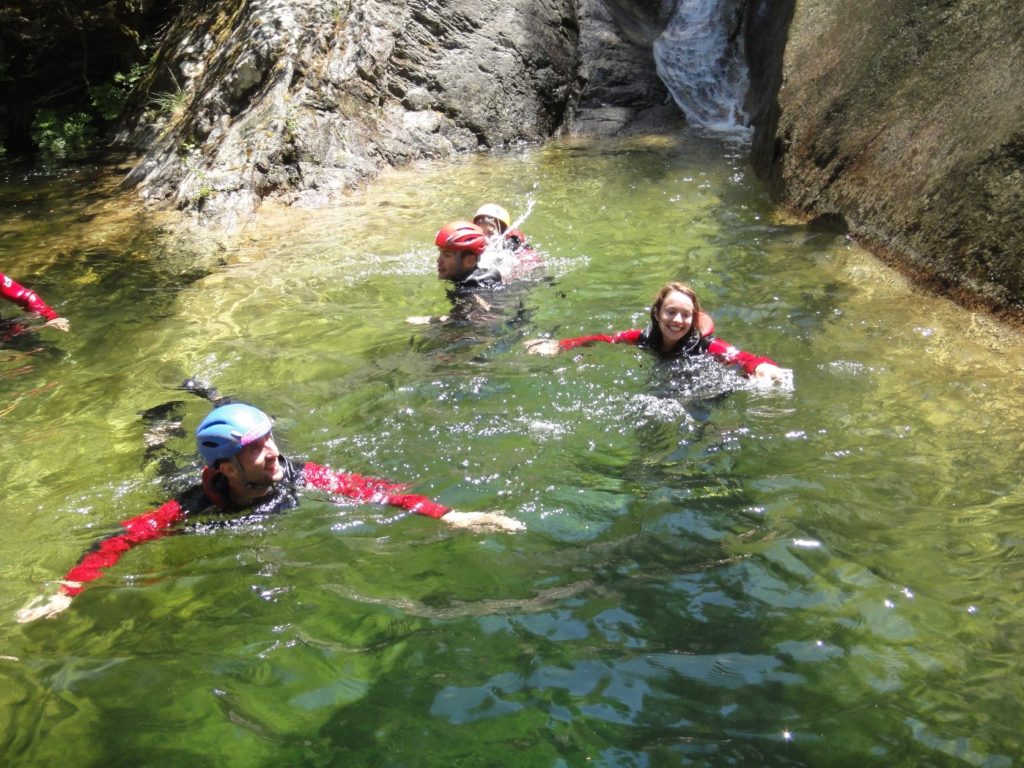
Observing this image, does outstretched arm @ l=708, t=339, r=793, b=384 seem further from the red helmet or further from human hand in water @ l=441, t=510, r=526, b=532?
the red helmet

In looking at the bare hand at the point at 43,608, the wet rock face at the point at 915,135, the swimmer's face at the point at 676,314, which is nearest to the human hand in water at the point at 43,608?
the bare hand at the point at 43,608

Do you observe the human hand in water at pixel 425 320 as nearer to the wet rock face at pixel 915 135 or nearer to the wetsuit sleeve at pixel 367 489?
the wetsuit sleeve at pixel 367 489

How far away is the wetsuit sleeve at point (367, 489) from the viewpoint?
4.62 metres

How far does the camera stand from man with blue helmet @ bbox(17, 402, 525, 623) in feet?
14.8

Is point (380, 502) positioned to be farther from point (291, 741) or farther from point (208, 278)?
point (208, 278)

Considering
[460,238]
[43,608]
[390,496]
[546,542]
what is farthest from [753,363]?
[43,608]

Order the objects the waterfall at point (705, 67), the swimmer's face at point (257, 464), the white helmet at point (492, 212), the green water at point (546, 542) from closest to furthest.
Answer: the green water at point (546, 542), the swimmer's face at point (257, 464), the white helmet at point (492, 212), the waterfall at point (705, 67)

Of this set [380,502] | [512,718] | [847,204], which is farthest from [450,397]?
[847,204]

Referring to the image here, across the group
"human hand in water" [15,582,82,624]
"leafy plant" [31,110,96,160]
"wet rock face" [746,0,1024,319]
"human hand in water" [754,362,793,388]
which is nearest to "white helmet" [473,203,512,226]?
"wet rock face" [746,0,1024,319]

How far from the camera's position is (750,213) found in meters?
9.75

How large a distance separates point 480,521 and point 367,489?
766mm

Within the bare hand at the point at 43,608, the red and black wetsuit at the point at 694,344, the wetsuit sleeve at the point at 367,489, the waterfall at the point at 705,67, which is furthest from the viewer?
the waterfall at the point at 705,67

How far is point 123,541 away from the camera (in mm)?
4594

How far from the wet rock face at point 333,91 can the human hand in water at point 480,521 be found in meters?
7.52
